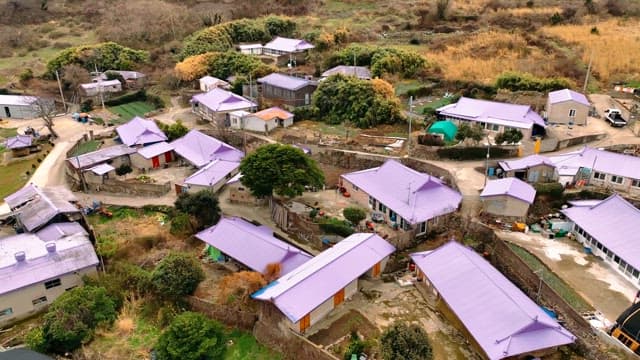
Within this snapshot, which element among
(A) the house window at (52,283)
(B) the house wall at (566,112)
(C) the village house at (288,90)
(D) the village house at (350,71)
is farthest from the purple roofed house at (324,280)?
(D) the village house at (350,71)

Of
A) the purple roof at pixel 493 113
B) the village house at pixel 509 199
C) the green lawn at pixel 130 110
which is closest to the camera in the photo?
the village house at pixel 509 199

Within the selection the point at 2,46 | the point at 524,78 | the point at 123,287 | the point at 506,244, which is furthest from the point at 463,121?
the point at 2,46

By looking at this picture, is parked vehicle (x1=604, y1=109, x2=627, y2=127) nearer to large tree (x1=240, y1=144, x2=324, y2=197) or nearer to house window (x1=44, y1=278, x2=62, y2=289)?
large tree (x1=240, y1=144, x2=324, y2=197)

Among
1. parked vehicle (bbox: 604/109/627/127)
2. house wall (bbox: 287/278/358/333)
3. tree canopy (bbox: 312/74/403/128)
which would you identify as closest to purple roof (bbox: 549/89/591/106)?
parked vehicle (bbox: 604/109/627/127)

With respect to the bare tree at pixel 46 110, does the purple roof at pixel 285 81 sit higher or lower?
higher

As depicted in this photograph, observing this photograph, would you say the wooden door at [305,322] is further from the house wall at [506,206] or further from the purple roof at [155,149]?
the purple roof at [155,149]

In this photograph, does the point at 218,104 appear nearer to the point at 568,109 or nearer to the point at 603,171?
the point at 568,109
